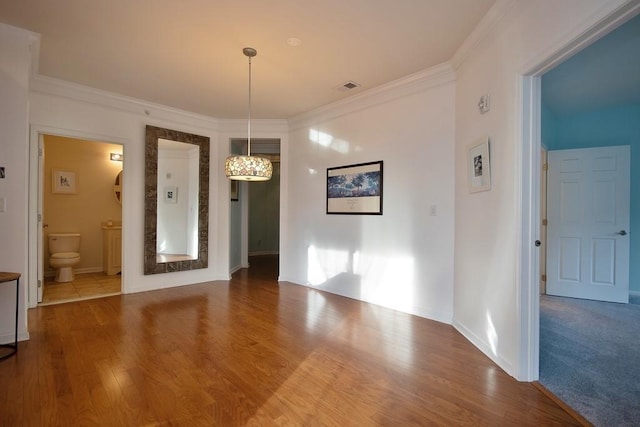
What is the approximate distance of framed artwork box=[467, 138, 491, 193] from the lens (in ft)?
8.35

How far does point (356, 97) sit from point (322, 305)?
2.78m

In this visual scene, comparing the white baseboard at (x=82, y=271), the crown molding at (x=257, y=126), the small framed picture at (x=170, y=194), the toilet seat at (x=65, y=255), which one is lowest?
the white baseboard at (x=82, y=271)

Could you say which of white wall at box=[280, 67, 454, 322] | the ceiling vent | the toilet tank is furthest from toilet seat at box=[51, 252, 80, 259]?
the ceiling vent

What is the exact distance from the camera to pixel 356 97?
161 inches

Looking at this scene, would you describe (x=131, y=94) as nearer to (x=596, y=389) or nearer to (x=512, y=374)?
(x=512, y=374)

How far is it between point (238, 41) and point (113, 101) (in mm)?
2412

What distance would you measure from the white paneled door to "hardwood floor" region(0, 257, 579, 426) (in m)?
2.62

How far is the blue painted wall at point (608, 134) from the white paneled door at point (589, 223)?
0.43 meters

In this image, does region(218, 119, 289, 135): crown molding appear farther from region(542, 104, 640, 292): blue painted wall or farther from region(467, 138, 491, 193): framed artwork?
region(542, 104, 640, 292): blue painted wall

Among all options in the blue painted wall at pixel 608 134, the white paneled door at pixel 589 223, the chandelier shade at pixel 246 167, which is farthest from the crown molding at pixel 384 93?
the white paneled door at pixel 589 223

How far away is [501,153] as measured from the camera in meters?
2.37

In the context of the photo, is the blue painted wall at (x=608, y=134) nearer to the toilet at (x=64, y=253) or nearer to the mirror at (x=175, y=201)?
the mirror at (x=175, y=201)

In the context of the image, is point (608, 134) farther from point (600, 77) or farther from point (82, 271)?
point (82, 271)

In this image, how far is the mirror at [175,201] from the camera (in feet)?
14.7
